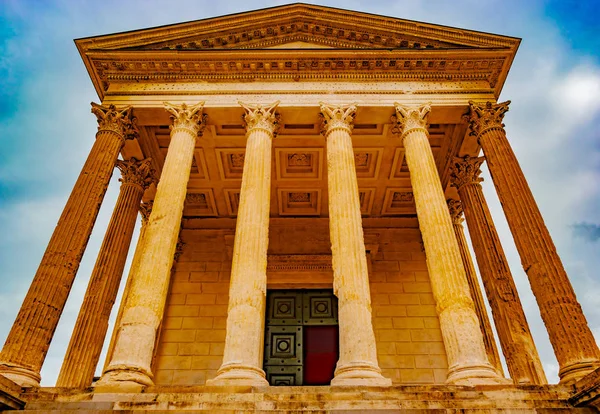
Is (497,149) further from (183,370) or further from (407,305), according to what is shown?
(183,370)

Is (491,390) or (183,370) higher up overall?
(183,370)

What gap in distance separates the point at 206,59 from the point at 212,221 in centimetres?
705

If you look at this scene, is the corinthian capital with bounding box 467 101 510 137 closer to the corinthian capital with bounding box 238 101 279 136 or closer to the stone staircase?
the corinthian capital with bounding box 238 101 279 136

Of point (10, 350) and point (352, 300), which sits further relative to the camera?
point (352, 300)

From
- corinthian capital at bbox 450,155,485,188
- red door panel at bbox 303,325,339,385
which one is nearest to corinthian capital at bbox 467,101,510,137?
corinthian capital at bbox 450,155,485,188

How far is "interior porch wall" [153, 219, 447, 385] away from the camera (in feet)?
49.2

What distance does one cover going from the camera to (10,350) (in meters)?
8.64

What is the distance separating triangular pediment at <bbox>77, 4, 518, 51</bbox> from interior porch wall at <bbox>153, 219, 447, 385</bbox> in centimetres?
728

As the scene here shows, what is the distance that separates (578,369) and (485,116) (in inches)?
288

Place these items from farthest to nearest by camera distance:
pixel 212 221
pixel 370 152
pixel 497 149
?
1. pixel 212 221
2. pixel 370 152
3. pixel 497 149

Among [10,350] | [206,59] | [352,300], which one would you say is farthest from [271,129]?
[10,350]

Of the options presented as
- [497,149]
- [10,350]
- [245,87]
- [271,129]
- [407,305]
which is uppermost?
[245,87]

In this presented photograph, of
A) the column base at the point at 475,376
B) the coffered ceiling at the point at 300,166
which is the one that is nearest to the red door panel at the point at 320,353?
the coffered ceiling at the point at 300,166

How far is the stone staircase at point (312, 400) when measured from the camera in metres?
7.31
